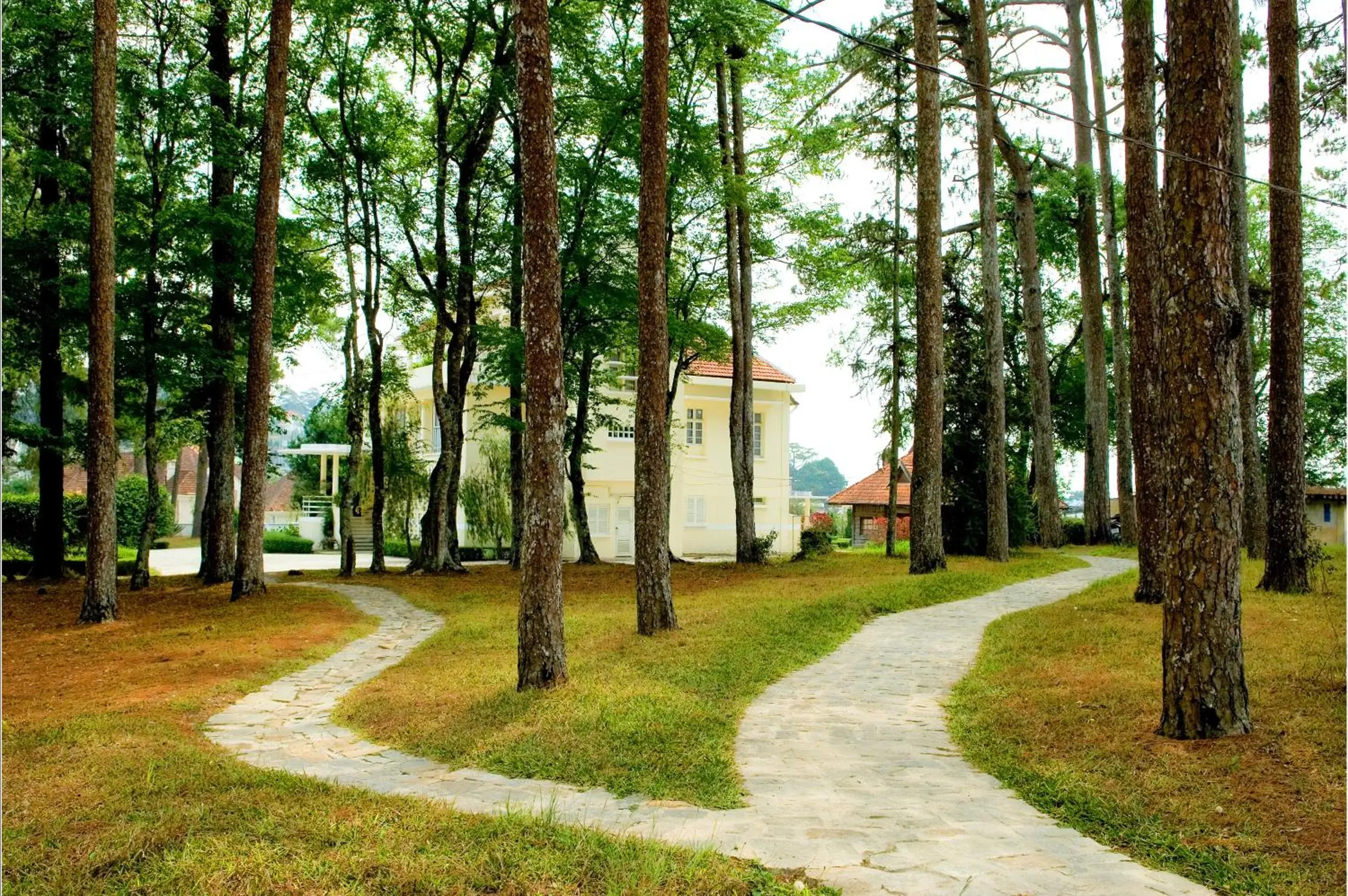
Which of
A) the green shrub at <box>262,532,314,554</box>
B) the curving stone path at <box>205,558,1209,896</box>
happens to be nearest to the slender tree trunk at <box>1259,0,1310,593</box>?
the curving stone path at <box>205,558,1209,896</box>

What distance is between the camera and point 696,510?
30.8m

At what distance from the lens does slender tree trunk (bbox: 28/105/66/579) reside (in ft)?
55.6

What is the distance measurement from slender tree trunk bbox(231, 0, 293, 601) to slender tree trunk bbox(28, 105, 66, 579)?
4.58 metres

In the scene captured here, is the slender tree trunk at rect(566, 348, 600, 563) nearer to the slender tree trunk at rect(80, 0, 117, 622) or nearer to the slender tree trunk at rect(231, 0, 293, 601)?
the slender tree trunk at rect(231, 0, 293, 601)

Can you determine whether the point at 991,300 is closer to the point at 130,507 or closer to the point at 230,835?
the point at 230,835

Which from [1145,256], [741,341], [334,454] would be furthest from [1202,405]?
[334,454]

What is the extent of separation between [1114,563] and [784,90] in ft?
42.5

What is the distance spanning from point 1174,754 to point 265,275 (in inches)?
556

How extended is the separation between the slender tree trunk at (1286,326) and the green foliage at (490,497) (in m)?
20.0

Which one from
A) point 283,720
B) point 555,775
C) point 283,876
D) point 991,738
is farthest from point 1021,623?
point 283,876

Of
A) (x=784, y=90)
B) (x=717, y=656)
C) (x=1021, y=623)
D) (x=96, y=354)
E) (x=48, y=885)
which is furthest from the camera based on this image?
(x=784, y=90)

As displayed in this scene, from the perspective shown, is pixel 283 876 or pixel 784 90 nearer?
pixel 283 876

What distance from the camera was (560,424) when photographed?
25.4 feet

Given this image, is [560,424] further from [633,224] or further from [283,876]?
[633,224]
